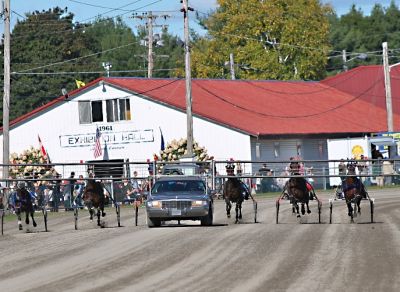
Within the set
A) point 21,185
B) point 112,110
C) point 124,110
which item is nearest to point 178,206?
point 21,185

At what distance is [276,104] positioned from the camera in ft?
236

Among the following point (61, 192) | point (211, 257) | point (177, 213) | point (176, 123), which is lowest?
point (211, 257)

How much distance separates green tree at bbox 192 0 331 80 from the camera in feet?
328

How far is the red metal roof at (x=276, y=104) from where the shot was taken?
6469 centimetres

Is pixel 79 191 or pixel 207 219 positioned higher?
pixel 79 191

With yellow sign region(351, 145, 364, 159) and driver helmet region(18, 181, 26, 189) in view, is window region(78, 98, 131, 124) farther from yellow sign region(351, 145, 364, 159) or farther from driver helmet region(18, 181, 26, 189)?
driver helmet region(18, 181, 26, 189)

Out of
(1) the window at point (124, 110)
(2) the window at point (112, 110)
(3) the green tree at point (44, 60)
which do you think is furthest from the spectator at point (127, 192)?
(3) the green tree at point (44, 60)

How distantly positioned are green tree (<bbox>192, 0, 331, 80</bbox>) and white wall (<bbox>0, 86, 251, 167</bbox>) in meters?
34.8

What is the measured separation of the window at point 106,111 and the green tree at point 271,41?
114 ft

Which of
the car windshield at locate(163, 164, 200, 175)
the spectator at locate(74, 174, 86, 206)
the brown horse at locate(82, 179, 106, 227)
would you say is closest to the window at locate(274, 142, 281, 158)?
the car windshield at locate(163, 164, 200, 175)

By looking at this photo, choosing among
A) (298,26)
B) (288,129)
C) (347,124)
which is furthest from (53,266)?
(298,26)

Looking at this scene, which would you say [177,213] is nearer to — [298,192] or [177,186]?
[177,186]

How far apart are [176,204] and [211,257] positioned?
32.7 ft

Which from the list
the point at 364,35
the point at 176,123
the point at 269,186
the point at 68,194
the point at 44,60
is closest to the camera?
the point at 68,194
